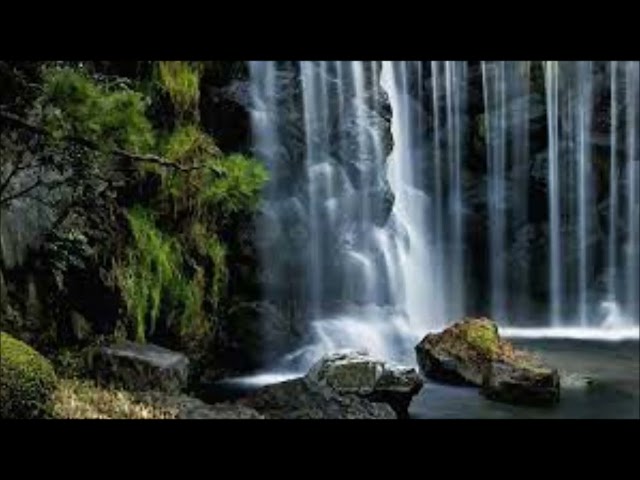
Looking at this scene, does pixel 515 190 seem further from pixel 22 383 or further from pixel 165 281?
pixel 22 383

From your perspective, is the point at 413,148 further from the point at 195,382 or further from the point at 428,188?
the point at 195,382

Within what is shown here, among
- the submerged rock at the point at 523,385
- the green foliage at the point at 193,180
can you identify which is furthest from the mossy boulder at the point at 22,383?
the submerged rock at the point at 523,385

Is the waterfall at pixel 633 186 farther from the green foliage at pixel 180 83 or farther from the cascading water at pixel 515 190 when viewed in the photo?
the green foliage at pixel 180 83

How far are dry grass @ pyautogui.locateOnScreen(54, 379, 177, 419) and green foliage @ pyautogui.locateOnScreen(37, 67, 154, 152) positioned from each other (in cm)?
235

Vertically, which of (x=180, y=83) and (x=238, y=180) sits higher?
(x=180, y=83)

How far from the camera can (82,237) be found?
999 cm

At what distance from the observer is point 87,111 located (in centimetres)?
649

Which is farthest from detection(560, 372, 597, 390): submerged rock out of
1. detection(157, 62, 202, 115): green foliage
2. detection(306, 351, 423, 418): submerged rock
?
detection(157, 62, 202, 115): green foliage

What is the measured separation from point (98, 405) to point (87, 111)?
2963mm

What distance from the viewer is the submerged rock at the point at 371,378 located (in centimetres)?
1008

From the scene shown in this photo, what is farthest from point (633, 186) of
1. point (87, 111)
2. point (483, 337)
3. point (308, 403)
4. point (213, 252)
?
point (87, 111)

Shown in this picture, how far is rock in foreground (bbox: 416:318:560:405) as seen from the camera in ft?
36.4
